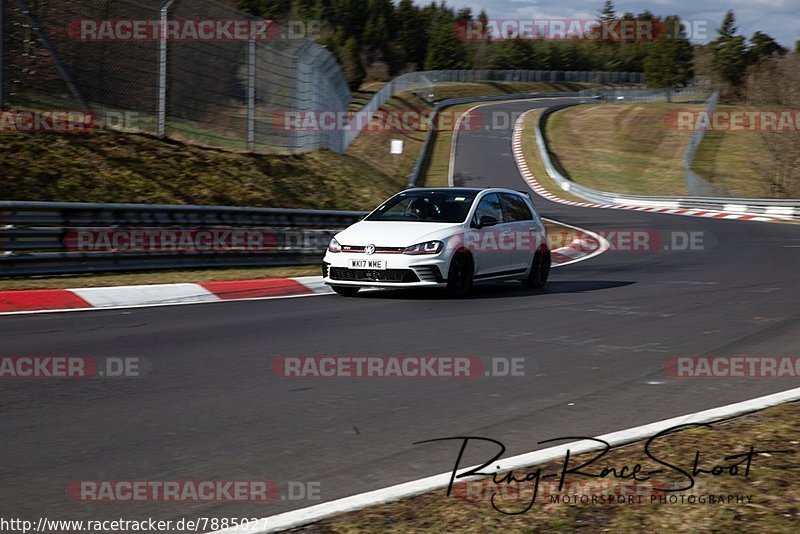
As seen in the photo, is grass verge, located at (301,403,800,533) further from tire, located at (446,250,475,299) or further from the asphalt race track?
tire, located at (446,250,475,299)

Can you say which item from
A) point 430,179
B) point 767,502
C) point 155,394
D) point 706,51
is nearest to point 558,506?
point 767,502

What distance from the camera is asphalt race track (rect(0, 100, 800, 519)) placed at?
16.5 ft

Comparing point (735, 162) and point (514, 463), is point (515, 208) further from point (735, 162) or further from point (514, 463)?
point (735, 162)

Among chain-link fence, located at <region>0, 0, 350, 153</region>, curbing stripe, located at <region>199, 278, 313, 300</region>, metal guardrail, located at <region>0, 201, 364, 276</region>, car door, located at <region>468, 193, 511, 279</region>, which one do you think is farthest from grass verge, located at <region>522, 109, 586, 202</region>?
curbing stripe, located at <region>199, 278, 313, 300</region>

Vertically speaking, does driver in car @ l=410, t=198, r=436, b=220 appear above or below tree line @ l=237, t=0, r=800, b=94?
below

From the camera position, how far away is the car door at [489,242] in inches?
529

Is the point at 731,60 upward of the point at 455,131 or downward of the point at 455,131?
upward

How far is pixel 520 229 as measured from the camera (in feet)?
47.9

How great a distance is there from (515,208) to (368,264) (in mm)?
3148

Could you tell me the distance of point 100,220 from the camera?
1388 centimetres

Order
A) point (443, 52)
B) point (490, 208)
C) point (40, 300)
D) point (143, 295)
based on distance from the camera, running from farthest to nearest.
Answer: point (443, 52) < point (490, 208) < point (143, 295) < point (40, 300)

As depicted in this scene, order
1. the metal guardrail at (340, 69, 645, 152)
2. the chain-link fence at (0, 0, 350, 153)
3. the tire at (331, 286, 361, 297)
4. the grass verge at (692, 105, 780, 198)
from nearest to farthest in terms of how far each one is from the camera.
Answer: the tire at (331, 286, 361, 297) → the chain-link fence at (0, 0, 350, 153) → the grass verge at (692, 105, 780, 198) → the metal guardrail at (340, 69, 645, 152)

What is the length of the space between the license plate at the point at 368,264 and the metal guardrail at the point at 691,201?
28.5 meters

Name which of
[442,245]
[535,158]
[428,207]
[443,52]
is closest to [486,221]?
[428,207]
